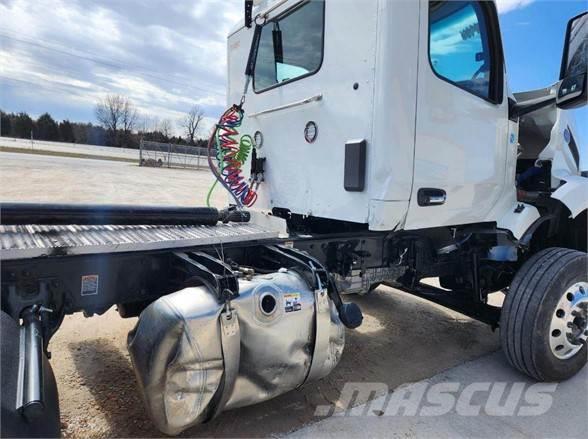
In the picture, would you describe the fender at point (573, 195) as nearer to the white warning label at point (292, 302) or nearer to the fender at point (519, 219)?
the fender at point (519, 219)

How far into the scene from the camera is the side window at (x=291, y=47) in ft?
9.83

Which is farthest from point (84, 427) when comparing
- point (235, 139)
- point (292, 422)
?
point (235, 139)

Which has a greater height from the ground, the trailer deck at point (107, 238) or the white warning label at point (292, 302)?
the trailer deck at point (107, 238)

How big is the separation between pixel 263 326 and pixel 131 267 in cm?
76

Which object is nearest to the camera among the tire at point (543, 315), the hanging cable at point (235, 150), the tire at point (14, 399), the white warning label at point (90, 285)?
the tire at point (14, 399)

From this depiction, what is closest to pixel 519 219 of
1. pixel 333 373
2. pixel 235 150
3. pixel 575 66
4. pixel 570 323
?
pixel 570 323

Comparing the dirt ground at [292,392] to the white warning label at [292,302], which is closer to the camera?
the white warning label at [292,302]

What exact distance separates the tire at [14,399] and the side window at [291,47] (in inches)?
91.4

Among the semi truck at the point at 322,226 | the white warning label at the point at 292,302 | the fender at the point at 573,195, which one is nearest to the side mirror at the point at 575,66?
the semi truck at the point at 322,226

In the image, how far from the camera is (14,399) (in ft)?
4.72

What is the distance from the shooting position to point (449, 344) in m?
3.88

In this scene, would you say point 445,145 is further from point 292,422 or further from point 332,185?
point 292,422

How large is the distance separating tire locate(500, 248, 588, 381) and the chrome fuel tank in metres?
1.58

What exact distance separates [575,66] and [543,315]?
1661 mm
